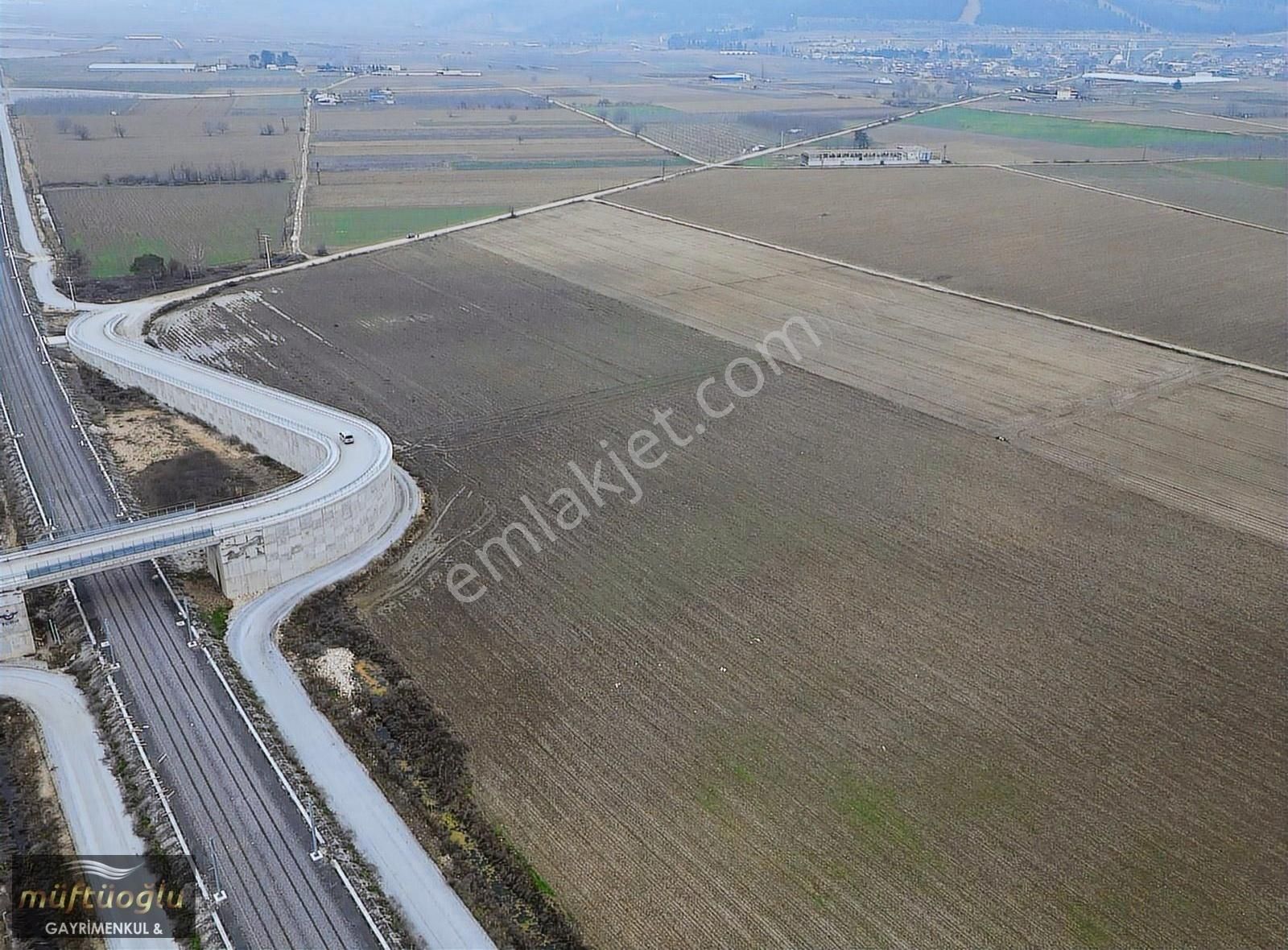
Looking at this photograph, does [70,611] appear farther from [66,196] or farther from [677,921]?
[66,196]

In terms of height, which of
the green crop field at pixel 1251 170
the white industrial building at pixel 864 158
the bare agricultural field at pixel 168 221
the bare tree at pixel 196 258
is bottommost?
the green crop field at pixel 1251 170

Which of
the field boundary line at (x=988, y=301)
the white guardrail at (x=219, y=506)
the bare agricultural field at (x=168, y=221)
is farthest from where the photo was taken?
the bare agricultural field at (x=168, y=221)

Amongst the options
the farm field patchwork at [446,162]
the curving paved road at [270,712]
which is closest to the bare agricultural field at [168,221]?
the farm field patchwork at [446,162]

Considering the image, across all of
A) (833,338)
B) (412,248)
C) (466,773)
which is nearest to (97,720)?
(466,773)

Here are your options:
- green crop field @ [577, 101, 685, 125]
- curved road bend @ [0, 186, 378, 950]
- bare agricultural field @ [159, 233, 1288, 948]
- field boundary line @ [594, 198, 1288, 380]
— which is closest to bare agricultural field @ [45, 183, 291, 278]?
field boundary line @ [594, 198, 1288, 380]

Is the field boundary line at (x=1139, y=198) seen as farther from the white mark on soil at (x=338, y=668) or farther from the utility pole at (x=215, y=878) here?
the utility pole at (x=215, y=878)

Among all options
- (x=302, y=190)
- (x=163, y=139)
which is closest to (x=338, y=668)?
(x=302, y=190)
